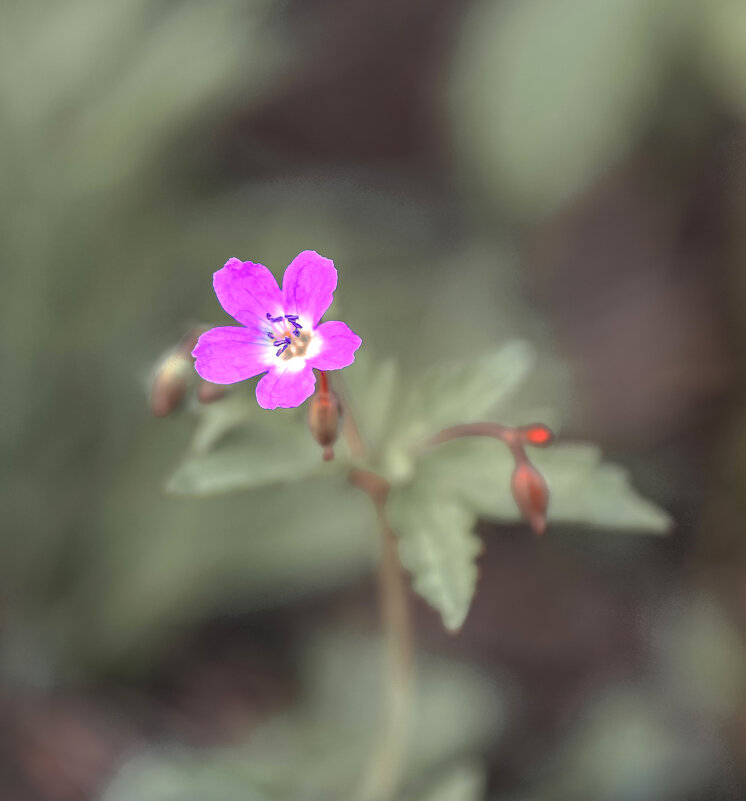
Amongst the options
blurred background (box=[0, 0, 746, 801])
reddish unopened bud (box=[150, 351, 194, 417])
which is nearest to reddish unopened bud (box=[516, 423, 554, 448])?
reddish unopened bud (box=[150, 351, 194, 417])

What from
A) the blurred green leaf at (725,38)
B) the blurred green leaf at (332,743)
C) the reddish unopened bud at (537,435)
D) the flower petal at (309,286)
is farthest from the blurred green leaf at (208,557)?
the blurred green leaf at (725,38)

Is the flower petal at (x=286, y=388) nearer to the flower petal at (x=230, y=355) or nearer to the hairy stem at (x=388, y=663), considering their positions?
the flower petal at (x=230, y=355)

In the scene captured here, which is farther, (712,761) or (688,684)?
(688,684)

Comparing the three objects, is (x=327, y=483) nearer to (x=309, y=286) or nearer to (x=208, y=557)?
(x=208, y=557)

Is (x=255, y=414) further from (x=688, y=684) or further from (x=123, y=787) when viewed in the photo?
(x=688, y=684)

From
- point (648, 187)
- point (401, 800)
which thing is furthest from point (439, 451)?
point (648, 187)
